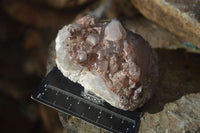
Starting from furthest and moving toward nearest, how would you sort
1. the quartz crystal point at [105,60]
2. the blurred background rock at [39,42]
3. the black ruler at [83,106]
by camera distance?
the blurred background rock at [39,42]
the black ruler at [83,106]
the quartz crystal point at [105,60]

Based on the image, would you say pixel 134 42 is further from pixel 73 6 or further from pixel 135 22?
pixel 73 6

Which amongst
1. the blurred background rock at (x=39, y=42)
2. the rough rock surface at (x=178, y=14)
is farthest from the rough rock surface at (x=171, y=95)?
the rough rock surface at (x=178, y=14)

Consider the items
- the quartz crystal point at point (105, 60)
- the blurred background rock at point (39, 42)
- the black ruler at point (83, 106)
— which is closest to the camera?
the quartz crystal point at point (105, 60)

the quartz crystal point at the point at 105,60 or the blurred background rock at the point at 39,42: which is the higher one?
the quartz crystal point at the point at 105,60

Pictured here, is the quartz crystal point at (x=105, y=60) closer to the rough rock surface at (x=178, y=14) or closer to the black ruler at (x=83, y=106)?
the black ruler at (x=83, y=106)

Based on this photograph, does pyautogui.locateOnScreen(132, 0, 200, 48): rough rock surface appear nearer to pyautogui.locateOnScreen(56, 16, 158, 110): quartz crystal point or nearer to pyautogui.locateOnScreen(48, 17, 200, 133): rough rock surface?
pyautogui.locateOnScreen(48, 17, 200, 133): rough rock surface

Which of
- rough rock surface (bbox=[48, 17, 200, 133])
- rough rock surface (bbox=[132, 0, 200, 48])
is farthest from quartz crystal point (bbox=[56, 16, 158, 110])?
rough rock surface (bbox=[132, 0, 200, 48])
